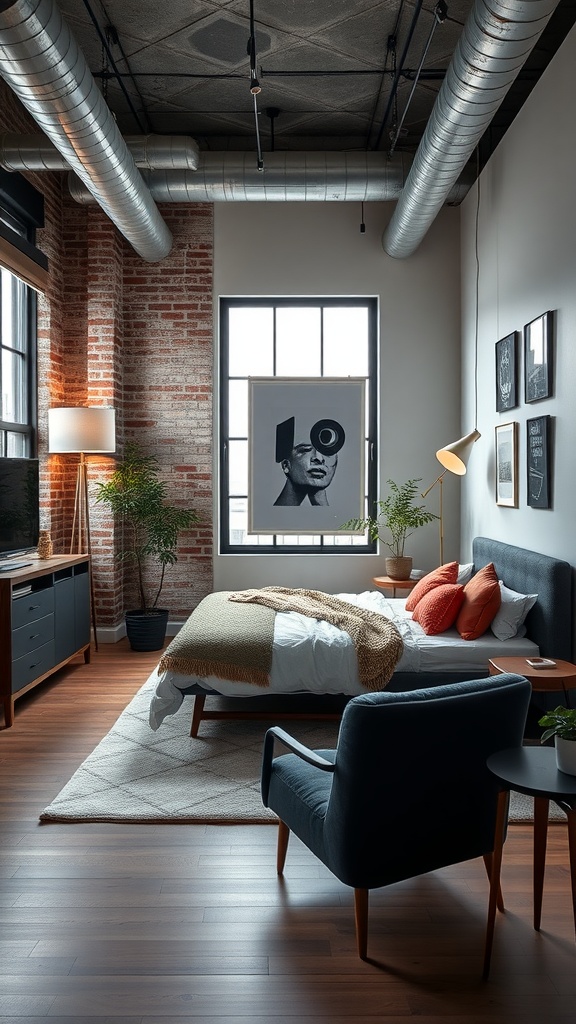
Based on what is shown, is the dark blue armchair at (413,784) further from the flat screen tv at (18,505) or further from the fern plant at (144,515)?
the fern plant at (144,515)

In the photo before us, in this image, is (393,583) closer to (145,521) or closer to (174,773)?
(145,521)

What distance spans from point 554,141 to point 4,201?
3764 mm

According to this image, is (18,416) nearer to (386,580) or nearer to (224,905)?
(386,580)

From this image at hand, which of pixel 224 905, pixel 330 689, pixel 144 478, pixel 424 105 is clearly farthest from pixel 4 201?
pixel 224 905

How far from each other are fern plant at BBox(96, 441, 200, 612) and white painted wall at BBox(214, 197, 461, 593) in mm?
999

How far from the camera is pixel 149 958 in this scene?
2461mm

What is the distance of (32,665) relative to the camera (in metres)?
5.10

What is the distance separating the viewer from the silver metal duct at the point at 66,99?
3584mm

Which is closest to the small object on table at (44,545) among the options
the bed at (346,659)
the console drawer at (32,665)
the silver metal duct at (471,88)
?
the console drawer at (32,665)

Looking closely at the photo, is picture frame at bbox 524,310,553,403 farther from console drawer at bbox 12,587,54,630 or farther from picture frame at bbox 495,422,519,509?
console drawer at bbox 12,587,54,630

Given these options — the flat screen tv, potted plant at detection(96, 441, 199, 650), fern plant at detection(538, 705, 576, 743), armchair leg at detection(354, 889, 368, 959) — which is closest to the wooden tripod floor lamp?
potted plant at detection(96, 441, 199, 650)

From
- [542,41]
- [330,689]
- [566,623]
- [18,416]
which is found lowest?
[330,689]

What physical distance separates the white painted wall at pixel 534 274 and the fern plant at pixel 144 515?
8.39ft

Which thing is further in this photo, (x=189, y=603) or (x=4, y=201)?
(x=189, y=603)
